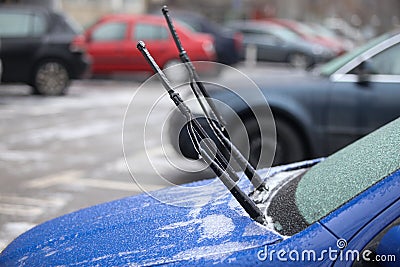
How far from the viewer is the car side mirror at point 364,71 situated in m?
6.76

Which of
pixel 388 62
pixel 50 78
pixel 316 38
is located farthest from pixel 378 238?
pixel 316 38

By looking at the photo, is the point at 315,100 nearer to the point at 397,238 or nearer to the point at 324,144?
the point at 324,144

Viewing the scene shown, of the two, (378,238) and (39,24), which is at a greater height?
(378,238)

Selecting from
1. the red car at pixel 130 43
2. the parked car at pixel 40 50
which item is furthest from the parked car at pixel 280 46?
the parked car at pixel 40 50

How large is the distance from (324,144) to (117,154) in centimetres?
300

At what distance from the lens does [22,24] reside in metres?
15.2

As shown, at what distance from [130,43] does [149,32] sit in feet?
→ 1.77

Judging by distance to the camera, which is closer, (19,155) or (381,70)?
(381,70)

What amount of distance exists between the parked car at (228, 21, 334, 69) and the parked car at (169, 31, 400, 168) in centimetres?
1763

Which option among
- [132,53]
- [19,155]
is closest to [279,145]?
[19,155]

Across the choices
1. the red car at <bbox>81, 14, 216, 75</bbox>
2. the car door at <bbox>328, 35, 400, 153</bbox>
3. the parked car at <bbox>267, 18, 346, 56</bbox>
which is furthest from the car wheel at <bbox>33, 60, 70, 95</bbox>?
the parked car at <bbox>267, 18, 346, 56</bbox>

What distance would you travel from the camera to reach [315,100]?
6.75 m

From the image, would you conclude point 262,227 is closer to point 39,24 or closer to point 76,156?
point 76,156

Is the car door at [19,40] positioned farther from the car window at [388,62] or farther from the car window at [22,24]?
the car window at [388,62]
